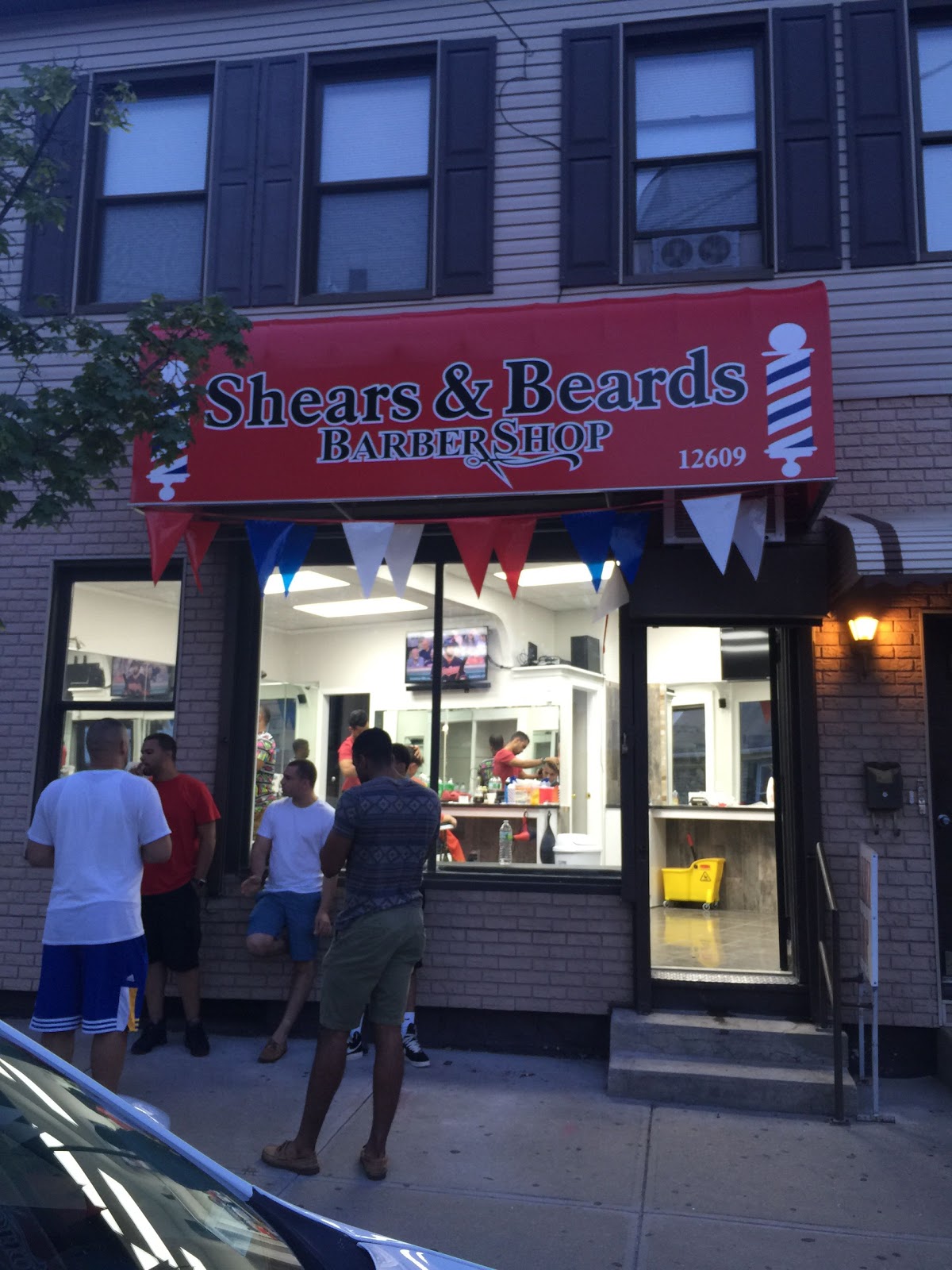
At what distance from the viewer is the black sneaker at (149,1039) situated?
671 cm

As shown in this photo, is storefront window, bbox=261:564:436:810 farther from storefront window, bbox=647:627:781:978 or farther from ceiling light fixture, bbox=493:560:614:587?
storefront window, bbox=647:627:781:978

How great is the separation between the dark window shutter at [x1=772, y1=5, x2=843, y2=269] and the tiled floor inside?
15.0 ft

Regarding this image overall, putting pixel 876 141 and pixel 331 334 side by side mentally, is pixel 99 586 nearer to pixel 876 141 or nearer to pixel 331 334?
pixel 331 334

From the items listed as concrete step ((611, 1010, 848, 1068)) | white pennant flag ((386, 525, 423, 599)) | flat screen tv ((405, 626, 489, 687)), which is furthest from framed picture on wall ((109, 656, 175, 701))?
concrete step ((611, 1010, 848, 1068))

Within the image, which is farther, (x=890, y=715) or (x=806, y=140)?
(x=806, y=140)

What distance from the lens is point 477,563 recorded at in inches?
271

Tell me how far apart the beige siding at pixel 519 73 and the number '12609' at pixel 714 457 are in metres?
1.38

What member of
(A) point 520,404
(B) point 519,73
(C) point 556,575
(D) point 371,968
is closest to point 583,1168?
(D) point 371,968

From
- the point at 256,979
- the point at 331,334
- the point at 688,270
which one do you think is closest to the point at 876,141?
the point at 688,270

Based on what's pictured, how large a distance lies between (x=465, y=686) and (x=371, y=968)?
299 cm

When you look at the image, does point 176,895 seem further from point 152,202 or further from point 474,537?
point 152,202

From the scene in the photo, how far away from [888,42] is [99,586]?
6540 millimetres

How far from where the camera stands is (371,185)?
8.11 m

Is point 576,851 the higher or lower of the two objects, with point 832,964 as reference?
higher
